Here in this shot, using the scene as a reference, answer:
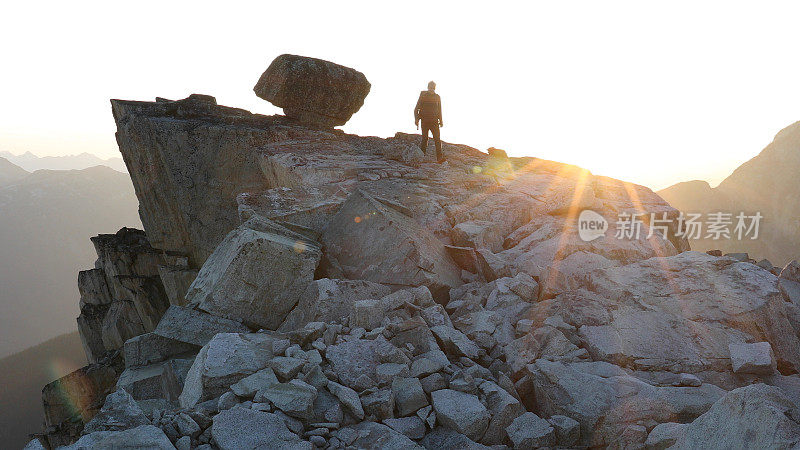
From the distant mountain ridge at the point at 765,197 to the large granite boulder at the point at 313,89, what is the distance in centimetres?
3621

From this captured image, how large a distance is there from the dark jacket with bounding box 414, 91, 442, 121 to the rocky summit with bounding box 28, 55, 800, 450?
57.1 inches

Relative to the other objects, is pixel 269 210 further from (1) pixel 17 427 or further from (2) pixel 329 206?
(1) pixel 17 427

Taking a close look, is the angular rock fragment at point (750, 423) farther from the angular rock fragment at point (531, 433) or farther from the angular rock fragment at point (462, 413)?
the angular rock fragment at point (462, 413)

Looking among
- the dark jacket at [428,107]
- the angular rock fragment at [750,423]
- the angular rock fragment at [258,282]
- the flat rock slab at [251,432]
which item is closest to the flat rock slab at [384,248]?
the angular rock fragment at [258,282]

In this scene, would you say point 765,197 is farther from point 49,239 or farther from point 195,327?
point 49,239

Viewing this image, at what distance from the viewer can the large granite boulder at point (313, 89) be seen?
642 inches

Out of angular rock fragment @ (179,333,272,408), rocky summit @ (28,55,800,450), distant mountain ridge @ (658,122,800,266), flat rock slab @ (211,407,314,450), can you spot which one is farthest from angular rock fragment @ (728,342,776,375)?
distant mountain ridge @ (658,122,800,266)

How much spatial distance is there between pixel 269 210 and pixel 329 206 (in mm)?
1125

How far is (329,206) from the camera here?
28.1 ft

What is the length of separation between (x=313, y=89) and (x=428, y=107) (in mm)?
6608

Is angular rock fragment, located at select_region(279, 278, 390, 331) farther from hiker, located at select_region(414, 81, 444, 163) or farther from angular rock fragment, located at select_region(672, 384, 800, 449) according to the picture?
hiker, located at select_region(414, 81, 444, 163)

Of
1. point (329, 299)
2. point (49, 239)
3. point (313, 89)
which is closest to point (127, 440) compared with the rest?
point (329, 299)

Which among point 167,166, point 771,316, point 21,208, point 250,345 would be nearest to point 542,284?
point 771,316

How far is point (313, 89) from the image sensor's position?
16.7 m
